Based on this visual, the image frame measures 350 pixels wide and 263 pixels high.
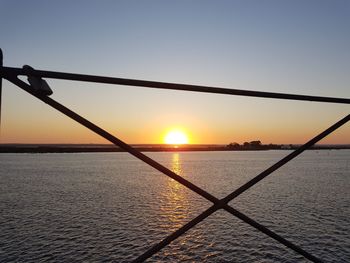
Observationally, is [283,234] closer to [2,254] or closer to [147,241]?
[147,241]

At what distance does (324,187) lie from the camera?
2272 inches

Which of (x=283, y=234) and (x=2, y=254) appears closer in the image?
(x=2, y=254)

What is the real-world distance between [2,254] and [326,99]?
24.0m

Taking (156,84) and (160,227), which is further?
(160,227)

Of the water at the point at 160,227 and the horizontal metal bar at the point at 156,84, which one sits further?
the water at the point at 160,227

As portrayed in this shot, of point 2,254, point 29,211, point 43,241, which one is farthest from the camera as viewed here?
point 29,211

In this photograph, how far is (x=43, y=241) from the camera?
25016 mm

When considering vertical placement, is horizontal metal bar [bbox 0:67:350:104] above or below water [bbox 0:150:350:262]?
above

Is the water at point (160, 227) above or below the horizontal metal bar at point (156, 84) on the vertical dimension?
below

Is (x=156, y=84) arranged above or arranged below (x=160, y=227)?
above

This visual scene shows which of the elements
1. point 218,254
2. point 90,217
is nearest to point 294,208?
point 218,254

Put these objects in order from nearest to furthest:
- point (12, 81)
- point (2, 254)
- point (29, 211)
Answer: point (12, 81)
point (2, 254)
point (29, 211)

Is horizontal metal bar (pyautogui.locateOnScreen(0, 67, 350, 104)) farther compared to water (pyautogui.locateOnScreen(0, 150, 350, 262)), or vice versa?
water (pyautogui.locateOnScreen(0, 150, 350, 262))

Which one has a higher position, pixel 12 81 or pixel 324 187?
pixel 12 81
